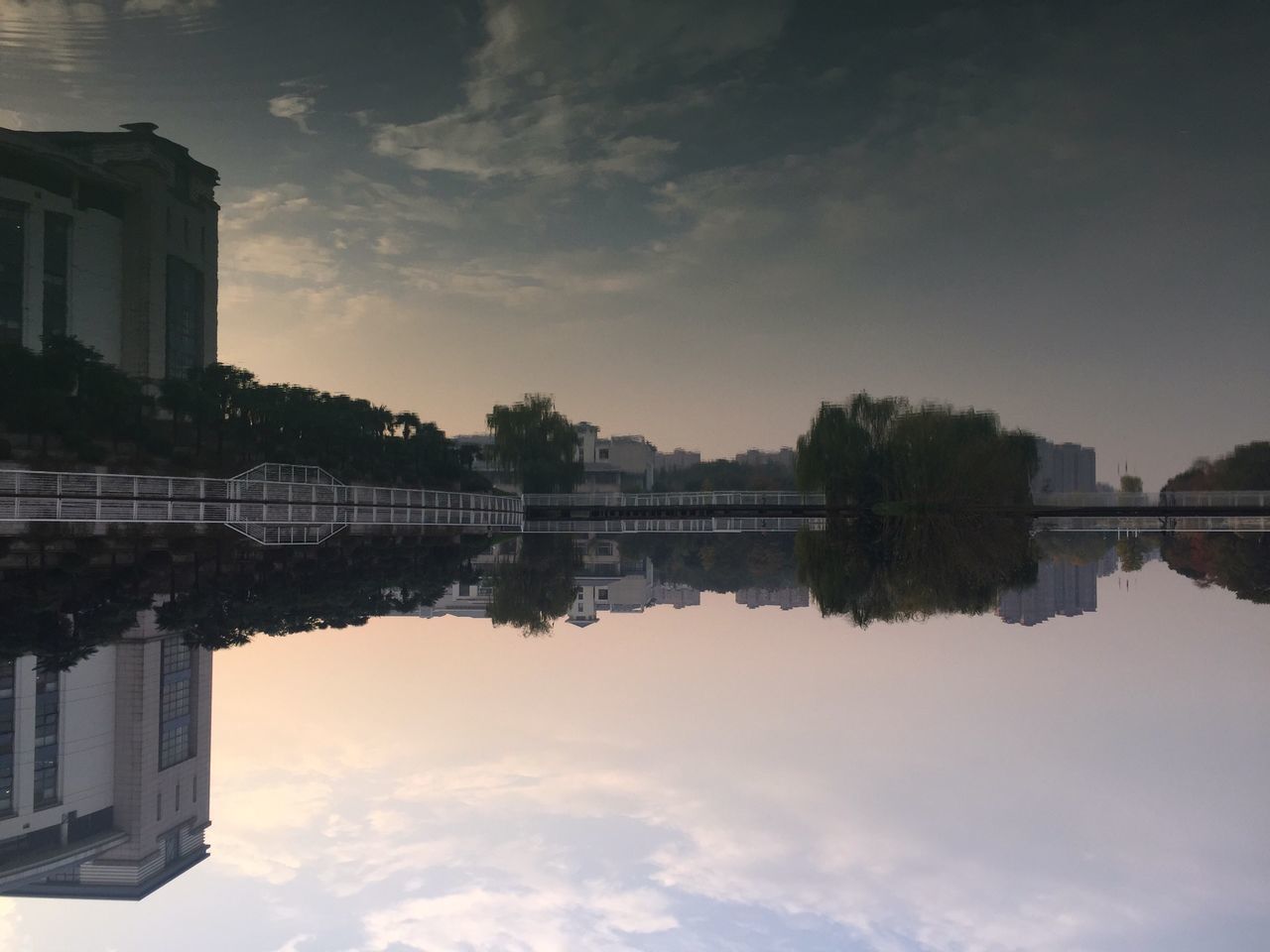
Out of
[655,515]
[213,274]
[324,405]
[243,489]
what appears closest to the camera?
[243,489]

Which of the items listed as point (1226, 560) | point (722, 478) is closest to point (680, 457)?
point (722, 478)

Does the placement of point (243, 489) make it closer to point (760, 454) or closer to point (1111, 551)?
point (1111, 551)

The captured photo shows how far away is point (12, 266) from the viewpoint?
160 ft

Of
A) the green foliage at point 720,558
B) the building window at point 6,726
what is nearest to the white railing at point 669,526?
the green foliage at point 720,558

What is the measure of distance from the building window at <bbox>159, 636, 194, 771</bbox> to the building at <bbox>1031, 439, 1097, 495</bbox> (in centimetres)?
13545

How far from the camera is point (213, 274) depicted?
205 ft

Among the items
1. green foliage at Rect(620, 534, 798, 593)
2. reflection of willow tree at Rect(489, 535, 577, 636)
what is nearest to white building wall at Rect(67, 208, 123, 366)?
green foliage at Rect(620, 534, 798, 593)

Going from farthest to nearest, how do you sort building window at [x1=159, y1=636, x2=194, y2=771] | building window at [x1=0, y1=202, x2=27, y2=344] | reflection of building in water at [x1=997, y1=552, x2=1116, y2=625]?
building window at [x1=0, y1=202, x2=27, y2=344] < reflection of building in water at [x1=997, y1=552, x2=1116, y2=625] < building window at [x1=159, y1=636, x2=194, y2=771]

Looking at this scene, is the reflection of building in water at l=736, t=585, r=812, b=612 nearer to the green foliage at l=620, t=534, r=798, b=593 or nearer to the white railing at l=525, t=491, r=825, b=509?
the green foliage at l=620, t=534, r=798, b=593

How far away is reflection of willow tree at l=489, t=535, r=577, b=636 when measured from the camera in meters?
14.1

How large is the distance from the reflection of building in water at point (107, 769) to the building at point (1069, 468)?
445ft

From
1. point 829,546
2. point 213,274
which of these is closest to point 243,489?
point 829,546

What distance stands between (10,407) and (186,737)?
2151cm

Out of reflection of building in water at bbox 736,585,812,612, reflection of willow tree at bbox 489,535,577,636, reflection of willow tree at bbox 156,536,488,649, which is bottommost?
reflection of building in water at bbox 736,585,812,612
